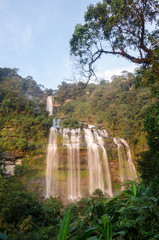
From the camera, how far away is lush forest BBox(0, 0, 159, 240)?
1431 mm

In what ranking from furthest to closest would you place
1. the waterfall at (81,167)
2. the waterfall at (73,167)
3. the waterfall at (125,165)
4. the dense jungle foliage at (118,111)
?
1. the dense jungle foliage at (118,111)
2. the waterfall at (125,165)
3. the waterfall at (81,167)
4. the waterfall at (73,167)

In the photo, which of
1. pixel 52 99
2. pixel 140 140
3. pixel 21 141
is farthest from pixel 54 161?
pixel 52 99

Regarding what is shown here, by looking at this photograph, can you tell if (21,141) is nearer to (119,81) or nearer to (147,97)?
(147,97)

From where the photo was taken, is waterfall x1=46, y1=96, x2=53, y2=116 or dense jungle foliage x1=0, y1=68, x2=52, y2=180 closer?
dense jungle foliage x1=0, y1=68, x2=52, y2=180

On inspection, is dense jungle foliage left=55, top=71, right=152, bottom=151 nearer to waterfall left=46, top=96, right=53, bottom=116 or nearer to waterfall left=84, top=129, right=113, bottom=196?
waterfall left=46, top=96, right=53, bottom=116

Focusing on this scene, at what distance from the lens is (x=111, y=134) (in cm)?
1758

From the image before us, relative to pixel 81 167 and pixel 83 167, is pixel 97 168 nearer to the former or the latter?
pixel 83 167

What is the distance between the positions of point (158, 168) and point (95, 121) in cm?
1799

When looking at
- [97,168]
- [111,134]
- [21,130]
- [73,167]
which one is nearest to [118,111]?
[111,134]

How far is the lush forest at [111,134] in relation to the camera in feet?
4.69

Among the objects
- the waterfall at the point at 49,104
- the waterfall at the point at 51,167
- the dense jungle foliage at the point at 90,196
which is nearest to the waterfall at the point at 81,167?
the waterfall at the point at 51,167

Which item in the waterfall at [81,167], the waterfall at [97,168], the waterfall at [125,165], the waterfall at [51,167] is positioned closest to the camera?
the waterfall at [51,167]

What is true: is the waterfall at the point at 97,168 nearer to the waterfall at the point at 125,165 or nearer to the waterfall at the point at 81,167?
the waterfall at the point at 81,167

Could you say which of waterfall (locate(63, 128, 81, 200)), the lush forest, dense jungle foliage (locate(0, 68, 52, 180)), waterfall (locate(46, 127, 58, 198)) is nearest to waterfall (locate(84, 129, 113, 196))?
waterfall (locate(63, 128, 81, 200))
